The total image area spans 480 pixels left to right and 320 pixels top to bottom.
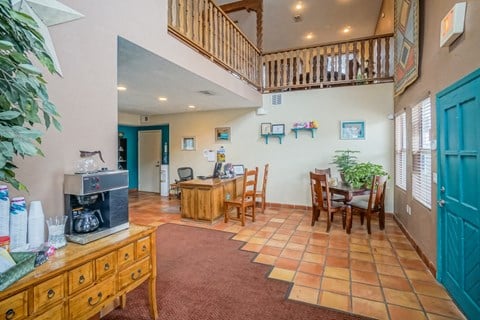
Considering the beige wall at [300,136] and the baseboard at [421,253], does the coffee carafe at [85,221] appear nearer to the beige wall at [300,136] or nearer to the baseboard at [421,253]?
A: the baseboard at [421,253]

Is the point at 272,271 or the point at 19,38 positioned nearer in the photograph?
the point at 19,38

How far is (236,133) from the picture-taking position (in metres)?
6.05

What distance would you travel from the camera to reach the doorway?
7426 millimetres

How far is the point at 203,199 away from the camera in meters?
4.45

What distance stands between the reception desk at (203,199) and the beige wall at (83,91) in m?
2.51

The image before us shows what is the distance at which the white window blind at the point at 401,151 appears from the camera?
398 cm

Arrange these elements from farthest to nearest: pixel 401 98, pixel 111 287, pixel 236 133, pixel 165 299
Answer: pixel 236 133 < pixel 401 98 < pixel 165 299 < pixel 111 287

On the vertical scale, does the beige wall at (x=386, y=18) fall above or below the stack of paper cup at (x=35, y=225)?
above

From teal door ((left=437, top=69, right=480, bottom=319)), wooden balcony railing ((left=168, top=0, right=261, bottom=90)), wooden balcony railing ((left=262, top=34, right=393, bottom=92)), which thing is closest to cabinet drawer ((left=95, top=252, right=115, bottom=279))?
wooden balcony railing ((left=168, top=0, right=261, bottom=90))

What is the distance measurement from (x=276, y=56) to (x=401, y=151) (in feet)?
10.7

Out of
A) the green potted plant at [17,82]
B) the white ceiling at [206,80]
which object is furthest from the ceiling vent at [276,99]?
the green potted plant at [17,82]

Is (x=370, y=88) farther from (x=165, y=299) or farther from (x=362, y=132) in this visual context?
(x=165, y=299)

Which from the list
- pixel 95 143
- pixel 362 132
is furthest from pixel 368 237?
pixel 95 143

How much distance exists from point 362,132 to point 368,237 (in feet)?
7.23
